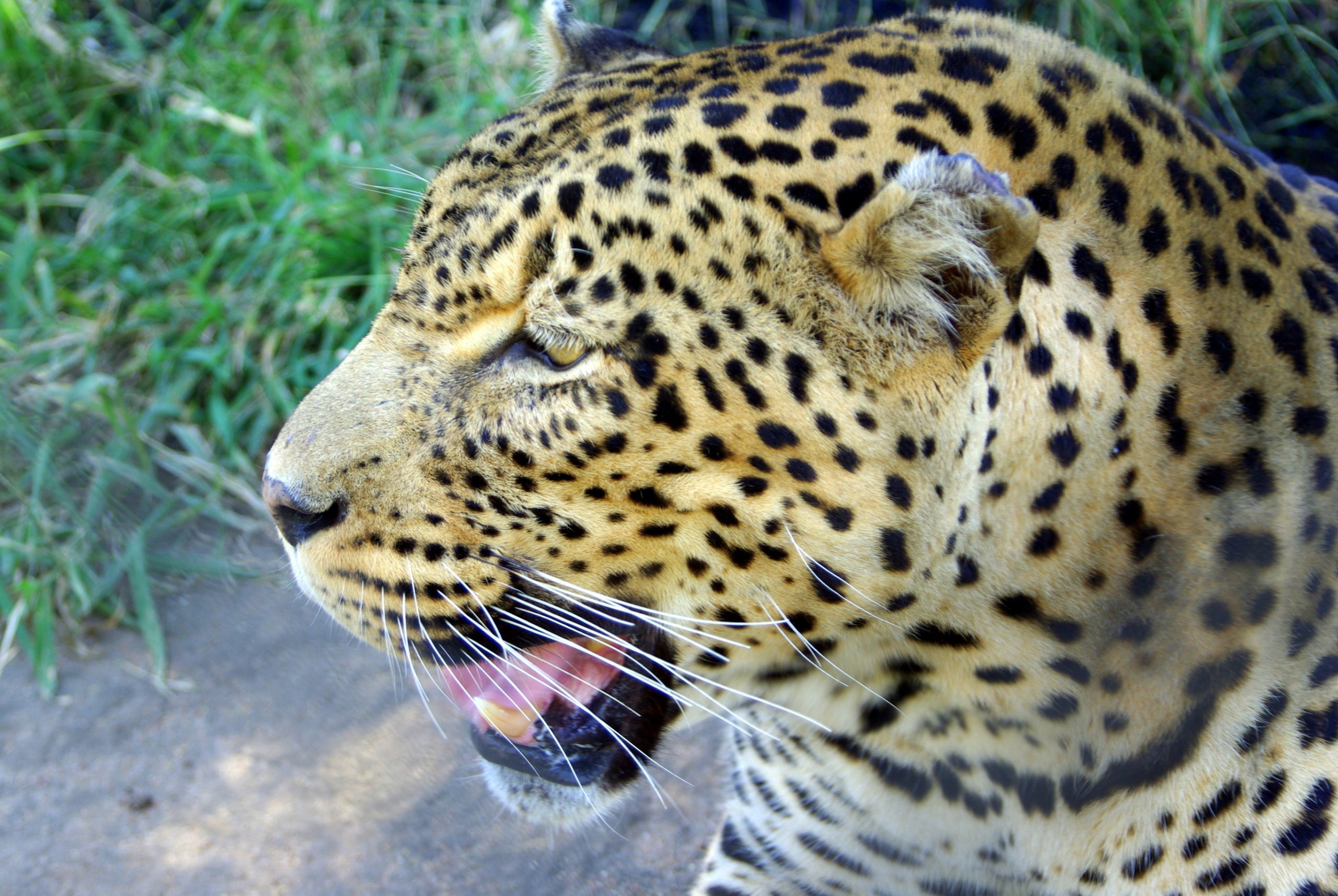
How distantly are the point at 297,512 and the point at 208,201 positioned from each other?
378 cm

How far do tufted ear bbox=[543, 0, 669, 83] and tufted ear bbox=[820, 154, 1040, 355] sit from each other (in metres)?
1.02

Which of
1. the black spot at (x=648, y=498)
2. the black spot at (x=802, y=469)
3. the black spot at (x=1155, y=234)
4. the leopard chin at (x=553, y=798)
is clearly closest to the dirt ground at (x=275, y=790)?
the leopard chin at (x=553, y=798)

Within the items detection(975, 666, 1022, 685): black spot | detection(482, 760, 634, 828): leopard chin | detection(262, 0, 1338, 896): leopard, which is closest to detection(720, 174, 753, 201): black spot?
detection(262, 0, 1338, 896): leopard

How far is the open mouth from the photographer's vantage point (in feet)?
8.38

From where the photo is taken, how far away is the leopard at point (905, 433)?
211 centimetres

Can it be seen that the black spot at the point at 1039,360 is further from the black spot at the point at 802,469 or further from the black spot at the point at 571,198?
the black spot at the point at 571,198

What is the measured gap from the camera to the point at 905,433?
2.11 m

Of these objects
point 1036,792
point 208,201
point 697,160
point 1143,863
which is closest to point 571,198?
point 697,160

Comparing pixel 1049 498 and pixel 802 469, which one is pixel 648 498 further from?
pixel 1049 498

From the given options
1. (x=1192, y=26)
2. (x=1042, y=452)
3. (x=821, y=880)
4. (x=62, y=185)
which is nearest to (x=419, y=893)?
(x=821, y=880)

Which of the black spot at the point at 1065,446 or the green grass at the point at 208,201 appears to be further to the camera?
the green grass at the point at 208,201

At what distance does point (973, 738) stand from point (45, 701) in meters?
3.25

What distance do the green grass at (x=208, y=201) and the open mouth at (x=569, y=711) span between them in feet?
7.08

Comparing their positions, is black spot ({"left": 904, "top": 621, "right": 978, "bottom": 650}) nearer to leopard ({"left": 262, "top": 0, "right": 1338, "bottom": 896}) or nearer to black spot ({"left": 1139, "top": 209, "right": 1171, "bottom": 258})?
leopard ({"left": 262, "top": 0, "right": 1338, "bottom": 896})
